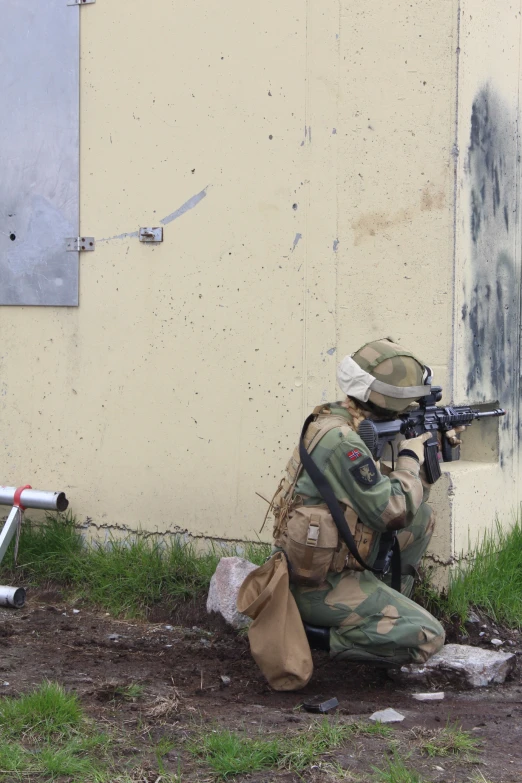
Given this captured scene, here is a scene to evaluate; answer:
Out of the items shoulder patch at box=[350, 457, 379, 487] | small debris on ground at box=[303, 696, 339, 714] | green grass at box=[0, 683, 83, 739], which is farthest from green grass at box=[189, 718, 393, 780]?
shoulder patch at box=[350, 457, 379, 487]

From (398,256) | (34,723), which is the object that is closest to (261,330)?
(398,256)

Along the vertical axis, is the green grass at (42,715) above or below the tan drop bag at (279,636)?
below

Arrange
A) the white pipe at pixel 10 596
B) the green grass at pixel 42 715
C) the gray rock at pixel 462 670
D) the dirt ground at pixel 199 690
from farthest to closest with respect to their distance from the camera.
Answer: the white pipe at pixel 10 596 → the gray rock at pixel 462 670 → the green grass at pixel 42 715 → the dirt ground at pixel 199 690

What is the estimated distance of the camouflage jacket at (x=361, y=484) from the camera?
3580 millimetres

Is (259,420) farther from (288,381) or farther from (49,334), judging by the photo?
(49,334)

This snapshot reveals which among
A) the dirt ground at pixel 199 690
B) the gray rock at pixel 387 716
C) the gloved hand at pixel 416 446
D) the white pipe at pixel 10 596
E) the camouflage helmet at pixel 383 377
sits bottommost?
the dirt ground at pixel 199 690

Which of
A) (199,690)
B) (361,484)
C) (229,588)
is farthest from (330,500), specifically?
(229,588)

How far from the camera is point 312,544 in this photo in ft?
11.8

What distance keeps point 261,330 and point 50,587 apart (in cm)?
174

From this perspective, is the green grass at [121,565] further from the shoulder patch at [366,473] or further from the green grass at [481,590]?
the shoulder patch at [366,473]

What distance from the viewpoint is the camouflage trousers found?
3.72 metres

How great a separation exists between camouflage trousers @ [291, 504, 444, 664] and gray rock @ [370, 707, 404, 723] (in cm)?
37

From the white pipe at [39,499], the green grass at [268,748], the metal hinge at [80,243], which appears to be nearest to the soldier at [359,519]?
the green grass at [268,748]

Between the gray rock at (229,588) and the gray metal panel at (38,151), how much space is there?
1700 millimetres
